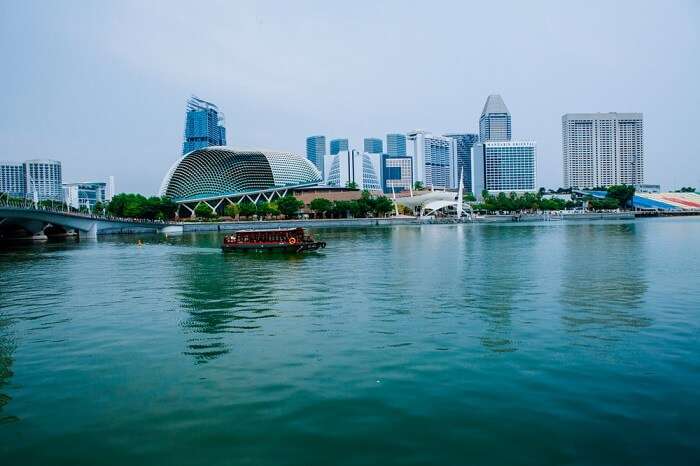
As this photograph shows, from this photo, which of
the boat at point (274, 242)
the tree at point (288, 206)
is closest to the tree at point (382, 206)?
the tree at point (288, 206)

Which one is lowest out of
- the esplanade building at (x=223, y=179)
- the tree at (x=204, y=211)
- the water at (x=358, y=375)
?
the water at (x=358, y=375)

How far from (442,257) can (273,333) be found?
27827mm

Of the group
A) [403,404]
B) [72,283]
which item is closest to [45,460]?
[403,404]

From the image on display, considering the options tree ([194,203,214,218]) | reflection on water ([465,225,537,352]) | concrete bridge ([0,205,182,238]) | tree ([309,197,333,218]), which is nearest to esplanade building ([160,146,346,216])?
tree ([194,203,214,218])

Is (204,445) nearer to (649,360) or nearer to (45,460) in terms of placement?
(45,460)

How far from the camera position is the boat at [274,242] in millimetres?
52656

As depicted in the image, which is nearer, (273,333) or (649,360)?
(649,360)

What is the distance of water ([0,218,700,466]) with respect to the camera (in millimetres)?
9641

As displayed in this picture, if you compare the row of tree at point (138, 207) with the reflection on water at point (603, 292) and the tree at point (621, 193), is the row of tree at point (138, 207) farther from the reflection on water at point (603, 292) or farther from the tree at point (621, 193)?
the tree at point (621, 193)

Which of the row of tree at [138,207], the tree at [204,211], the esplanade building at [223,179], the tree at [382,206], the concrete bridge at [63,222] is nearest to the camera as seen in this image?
the concrete bridge at [63,222]

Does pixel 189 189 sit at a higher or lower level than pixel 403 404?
higher

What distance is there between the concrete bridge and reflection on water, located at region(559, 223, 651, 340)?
2672 inches

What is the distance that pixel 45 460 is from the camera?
31.0ft

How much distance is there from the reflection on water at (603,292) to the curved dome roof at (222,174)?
438ft
